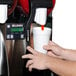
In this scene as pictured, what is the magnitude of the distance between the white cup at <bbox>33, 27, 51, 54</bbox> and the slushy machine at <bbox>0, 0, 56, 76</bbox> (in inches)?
0.9

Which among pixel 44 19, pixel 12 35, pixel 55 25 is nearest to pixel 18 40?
pixel 12 35

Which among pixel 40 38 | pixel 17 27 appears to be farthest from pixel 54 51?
pixel 17 27

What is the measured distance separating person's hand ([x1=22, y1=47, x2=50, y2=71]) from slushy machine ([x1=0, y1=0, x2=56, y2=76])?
0.03m

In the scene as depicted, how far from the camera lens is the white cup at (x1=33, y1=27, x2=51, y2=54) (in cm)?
82

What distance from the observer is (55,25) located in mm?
975

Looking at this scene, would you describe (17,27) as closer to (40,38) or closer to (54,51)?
(40,38)

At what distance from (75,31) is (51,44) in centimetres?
Result: 17

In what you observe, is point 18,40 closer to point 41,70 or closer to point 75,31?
point 41,70

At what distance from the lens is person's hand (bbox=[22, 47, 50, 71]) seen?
810mm

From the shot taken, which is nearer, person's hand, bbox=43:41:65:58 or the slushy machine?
the slushy machine

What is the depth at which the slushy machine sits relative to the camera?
2.48 feet

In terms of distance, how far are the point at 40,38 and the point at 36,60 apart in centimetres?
9

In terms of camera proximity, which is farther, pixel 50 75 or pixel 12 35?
pixel 50 75

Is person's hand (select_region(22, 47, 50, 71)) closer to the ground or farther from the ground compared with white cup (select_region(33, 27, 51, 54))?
closer to the ground
